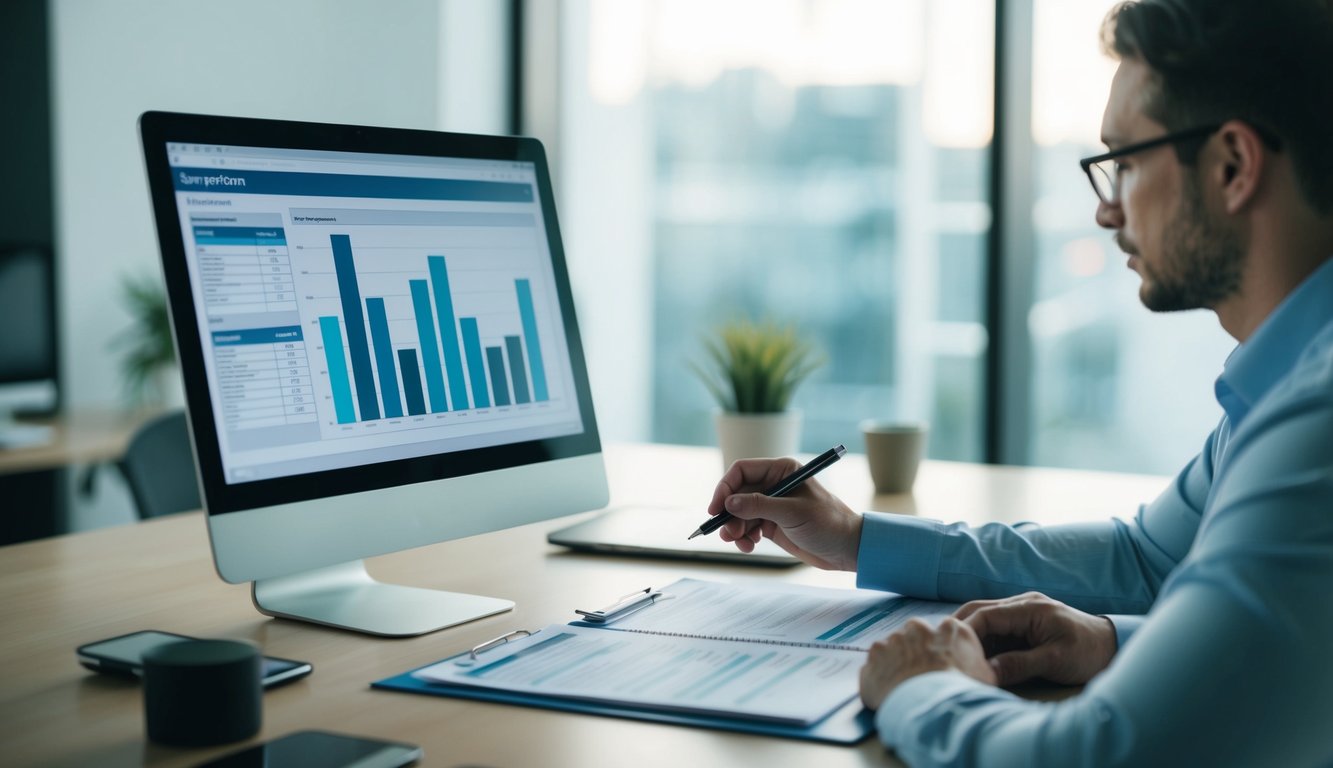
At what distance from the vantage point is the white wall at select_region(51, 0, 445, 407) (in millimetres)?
A: 3355

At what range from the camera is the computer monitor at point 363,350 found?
1.04 metres

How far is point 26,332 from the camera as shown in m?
3.10

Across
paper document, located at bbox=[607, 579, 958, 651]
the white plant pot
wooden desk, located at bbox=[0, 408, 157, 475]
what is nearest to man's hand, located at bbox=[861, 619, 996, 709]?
paper document, located at bbox=[607, 579, 958, 651]

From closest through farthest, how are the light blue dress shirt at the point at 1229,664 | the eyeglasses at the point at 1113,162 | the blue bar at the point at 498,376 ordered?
the light blue dress shirt at the point at 1229,664, the eyeglasses at the point at 1113,162, the blue bar at the point at 498,376

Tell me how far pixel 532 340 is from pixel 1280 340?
711 millimetres

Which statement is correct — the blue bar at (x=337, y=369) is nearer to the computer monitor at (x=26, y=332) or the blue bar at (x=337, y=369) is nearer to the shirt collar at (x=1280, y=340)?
the shirt collar at (x=1280, y=340)

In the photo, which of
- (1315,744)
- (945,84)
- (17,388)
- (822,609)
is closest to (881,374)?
(945,84)

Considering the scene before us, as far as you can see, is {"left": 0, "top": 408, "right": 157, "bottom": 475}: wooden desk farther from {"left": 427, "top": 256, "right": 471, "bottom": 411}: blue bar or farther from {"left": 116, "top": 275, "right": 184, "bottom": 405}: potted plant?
{"left": 427, "top": 256, "right": 471, "bottom": 411}: blue bar

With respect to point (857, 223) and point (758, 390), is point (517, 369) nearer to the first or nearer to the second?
point (758, 390)

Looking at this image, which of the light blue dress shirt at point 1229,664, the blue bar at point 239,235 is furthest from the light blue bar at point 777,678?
the blue bar at point 239,235

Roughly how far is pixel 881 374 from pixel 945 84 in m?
0.86

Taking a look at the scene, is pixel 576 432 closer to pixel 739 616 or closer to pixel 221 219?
pixel 739 616

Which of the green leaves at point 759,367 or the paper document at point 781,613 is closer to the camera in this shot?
the paper document at point 781,613

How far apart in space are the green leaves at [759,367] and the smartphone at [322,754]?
1.11 metres
